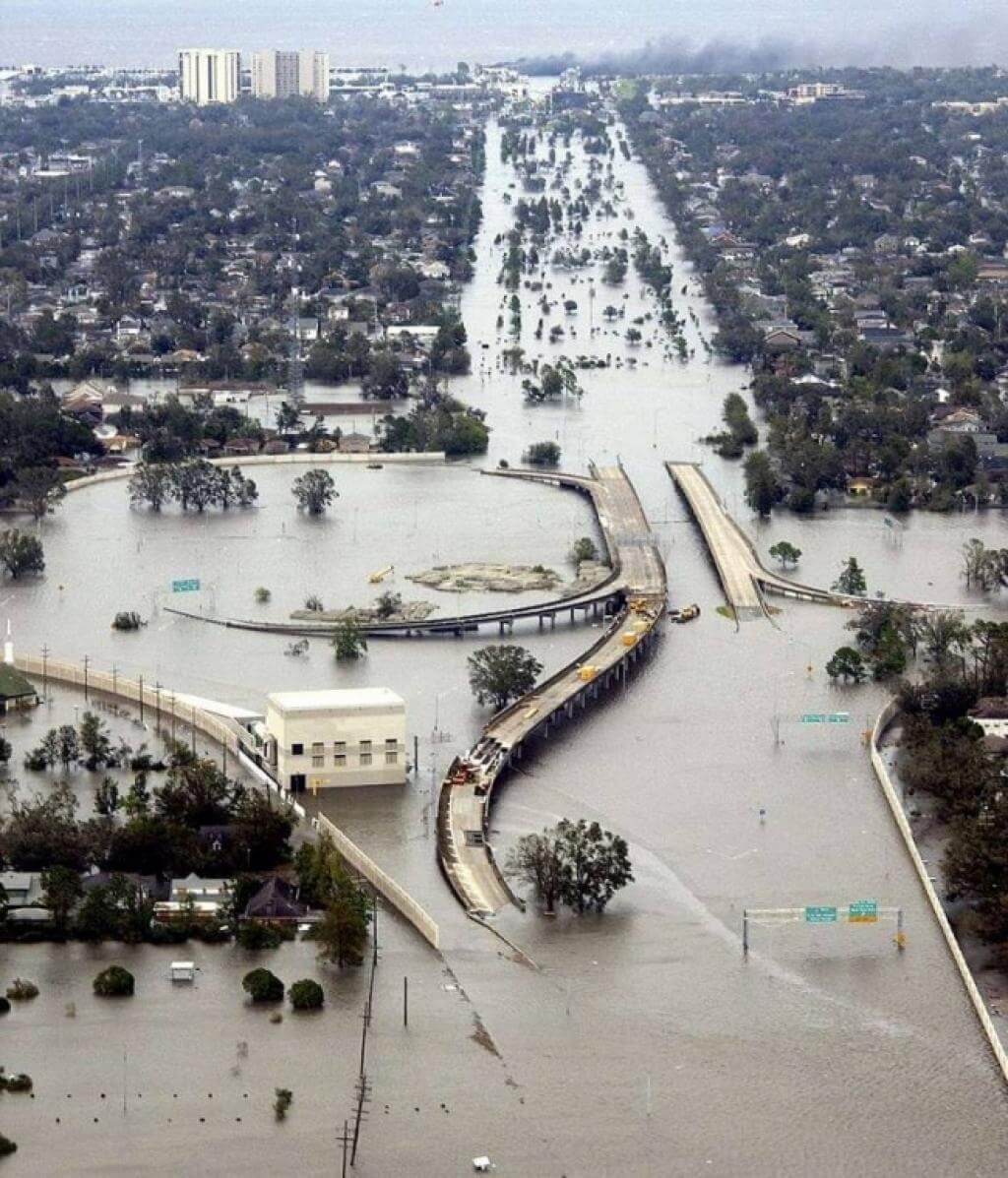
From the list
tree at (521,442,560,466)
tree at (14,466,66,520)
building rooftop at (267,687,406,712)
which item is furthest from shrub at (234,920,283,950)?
tree at (521,442,560,466)

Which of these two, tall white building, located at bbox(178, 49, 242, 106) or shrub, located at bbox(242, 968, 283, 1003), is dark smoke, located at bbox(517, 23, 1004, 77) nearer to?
tall white building, located at bbox(178, 49, 242, 106)

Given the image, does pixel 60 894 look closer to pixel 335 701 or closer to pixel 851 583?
pixel 335 701

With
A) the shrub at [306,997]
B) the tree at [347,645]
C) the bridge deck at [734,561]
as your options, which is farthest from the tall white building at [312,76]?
the shrub at [306,997]

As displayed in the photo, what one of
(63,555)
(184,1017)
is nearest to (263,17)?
(63,555)

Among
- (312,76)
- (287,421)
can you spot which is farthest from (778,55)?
(287,421)

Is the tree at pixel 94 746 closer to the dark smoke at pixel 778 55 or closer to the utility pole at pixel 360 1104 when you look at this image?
the utility pole at pixel 360 1104

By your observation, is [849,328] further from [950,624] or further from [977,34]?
[977,34]
